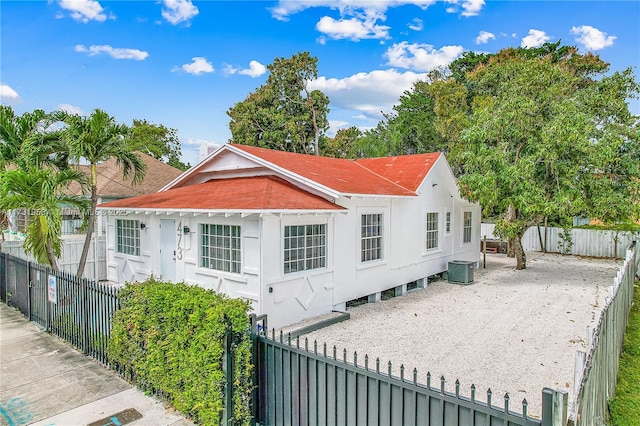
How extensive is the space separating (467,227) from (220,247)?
11.8 metres

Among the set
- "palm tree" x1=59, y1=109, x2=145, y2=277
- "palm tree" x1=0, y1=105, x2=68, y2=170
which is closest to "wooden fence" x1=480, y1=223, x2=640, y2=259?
"palm tree" x1=59, y1=109, x2=145, y2=277

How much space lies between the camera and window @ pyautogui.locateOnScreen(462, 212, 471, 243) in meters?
17.1

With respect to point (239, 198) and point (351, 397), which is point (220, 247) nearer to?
point (239, 198)

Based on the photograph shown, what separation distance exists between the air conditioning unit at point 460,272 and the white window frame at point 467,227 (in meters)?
2.73

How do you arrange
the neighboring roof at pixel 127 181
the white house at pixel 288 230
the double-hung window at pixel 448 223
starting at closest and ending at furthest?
the white house at pixel 288 230 < the double-hung window at pixel 448 223 < the neighboring roof at pixel 127 181

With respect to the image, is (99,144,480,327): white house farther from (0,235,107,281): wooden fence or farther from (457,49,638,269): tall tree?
(457,49,638,269): tall tree

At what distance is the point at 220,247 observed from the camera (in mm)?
9758

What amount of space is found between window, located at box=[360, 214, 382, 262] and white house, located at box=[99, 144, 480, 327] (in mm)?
30

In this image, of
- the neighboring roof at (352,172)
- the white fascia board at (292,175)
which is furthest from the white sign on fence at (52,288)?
the neighboring roof at (352,172)

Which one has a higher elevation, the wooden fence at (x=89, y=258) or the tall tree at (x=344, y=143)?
the tall tree at (x=344, y=143)

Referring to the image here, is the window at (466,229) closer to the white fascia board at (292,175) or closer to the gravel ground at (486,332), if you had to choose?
the gravel ground at (486,332)

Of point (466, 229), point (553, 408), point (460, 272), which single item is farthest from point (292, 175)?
point (466, 229)

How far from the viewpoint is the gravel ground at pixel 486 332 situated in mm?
6609

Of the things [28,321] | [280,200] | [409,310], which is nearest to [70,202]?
[28,321]
